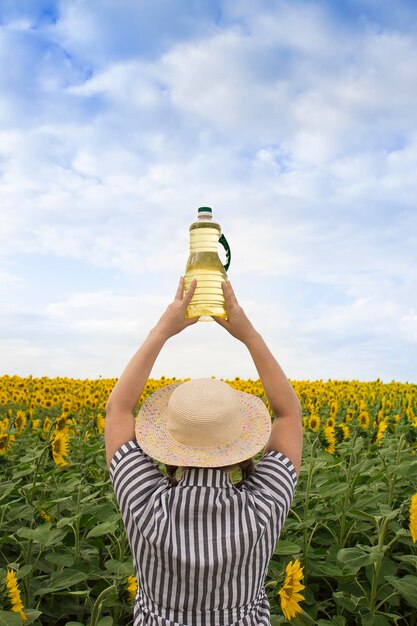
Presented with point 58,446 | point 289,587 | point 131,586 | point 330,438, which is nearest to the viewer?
point 289,587

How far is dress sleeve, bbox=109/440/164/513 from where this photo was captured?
2.36 meters

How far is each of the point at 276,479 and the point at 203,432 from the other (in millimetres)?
363

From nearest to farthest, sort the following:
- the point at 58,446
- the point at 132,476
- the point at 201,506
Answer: the point at 201,506 < the point at 132,476 < the point at 58,446

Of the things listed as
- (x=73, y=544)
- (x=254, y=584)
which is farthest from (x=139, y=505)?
(x=73, y=544)

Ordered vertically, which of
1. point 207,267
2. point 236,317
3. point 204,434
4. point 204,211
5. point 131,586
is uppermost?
point 204,211

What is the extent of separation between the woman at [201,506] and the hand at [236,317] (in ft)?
0.96

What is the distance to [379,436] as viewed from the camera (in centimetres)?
697

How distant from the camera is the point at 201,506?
2.21 m

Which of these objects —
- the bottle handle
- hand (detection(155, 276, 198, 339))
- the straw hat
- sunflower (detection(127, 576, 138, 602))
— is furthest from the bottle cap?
sunflower (detection(127, 576, 138, 602))

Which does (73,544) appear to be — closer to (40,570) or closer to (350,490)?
(40,570)

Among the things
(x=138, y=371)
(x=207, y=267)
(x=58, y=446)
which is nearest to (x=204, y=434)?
(x=138, y=371)

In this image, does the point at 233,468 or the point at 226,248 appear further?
the point at 226,248

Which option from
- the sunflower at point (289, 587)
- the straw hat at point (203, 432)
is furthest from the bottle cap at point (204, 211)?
the sunflower at point (289, 587)

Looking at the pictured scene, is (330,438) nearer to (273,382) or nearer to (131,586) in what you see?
(131,586)
